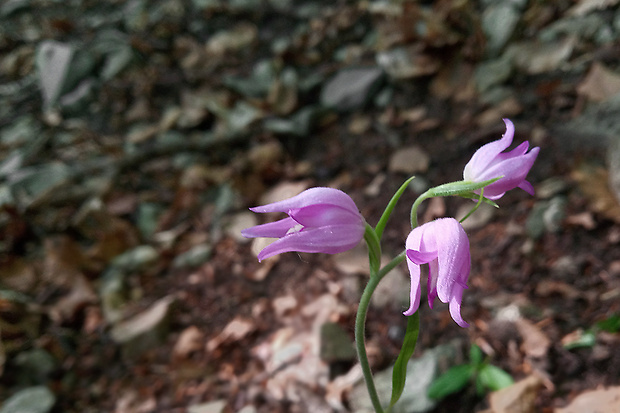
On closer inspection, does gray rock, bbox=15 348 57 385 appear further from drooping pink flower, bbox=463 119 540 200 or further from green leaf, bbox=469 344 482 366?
drooping pink flower, bbox=463 119 540 200

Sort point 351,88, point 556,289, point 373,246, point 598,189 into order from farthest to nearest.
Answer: point 351,88, point 598,189, point 556,289, point 373,246

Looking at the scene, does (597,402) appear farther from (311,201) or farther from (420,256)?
(311,201)

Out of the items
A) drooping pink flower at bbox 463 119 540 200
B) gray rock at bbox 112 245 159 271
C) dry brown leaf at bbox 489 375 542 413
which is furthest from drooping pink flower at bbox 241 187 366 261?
gray rock at bbox 112 245 159 271

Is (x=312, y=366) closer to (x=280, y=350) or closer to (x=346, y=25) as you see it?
(x=280, y=350)

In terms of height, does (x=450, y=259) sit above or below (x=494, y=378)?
above

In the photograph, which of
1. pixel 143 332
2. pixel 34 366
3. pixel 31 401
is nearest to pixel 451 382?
pixel 143 332

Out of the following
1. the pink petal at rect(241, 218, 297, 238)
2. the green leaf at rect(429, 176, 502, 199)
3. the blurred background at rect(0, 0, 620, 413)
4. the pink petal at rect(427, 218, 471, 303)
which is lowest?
the blurred background at rect(0, 0, 620, 413)

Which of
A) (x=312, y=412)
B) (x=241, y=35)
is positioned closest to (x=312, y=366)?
(x=312, y=412)
